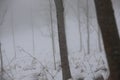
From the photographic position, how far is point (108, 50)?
378 cm

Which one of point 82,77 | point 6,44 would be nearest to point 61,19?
point 82,77

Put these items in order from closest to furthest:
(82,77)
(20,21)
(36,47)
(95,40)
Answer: (82,77), (95,40), (36,47), (20,21)

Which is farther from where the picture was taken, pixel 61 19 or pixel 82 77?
pixel 61 19

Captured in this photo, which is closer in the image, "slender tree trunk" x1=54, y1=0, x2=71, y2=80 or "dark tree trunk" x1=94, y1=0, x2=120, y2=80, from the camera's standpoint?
"dark tree trunk" x1=94, y1=0, x2=120, y2=80

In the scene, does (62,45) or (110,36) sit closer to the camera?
(110,36)

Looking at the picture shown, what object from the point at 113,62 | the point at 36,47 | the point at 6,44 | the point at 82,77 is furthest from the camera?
the point at 6,44

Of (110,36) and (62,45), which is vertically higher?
(62,45)

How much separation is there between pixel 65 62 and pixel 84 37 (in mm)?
33503

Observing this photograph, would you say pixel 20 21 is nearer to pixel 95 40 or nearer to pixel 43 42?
pixel 43 42

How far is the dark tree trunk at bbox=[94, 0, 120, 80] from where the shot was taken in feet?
12.2

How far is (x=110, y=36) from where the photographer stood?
12.4 feet

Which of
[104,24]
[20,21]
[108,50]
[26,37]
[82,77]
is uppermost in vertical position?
[20,21]

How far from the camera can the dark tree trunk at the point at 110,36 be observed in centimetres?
372

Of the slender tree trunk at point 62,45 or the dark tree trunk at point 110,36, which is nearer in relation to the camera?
the dark tree trunk at point 110,36
